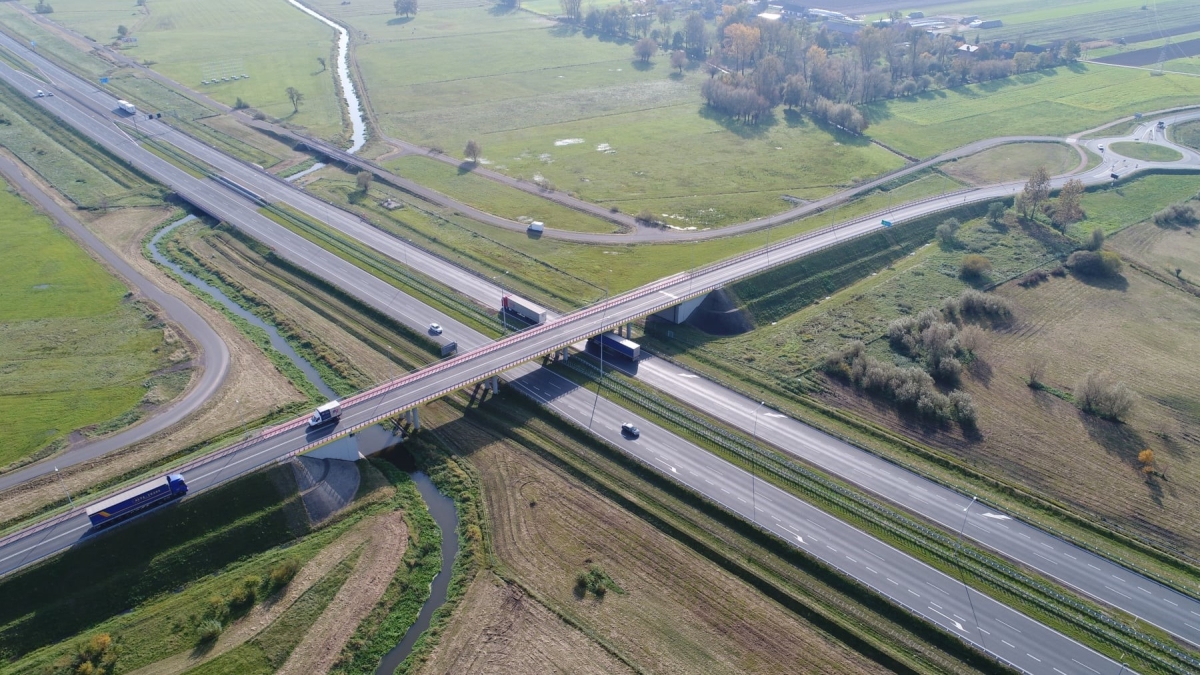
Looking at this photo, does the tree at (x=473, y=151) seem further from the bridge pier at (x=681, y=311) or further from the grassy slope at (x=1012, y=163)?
the grassy slope at (x=1012, y=163)

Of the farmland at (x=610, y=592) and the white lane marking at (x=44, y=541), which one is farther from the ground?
the white lane marking at (x=44, y=541)

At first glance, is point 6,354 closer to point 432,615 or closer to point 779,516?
point 432,615

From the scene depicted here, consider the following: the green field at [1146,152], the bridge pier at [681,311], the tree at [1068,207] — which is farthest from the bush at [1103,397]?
the green field at [1146,152]

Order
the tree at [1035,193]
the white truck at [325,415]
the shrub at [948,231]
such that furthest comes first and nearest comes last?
the tree at [1035,193], the shrub at [948,231], the white truck at [325,415]

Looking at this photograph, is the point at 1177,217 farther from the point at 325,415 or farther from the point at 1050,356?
the point at 325,415

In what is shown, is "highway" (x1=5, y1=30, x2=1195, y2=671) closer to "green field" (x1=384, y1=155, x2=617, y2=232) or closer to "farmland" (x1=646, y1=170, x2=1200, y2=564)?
"farmland" (x1=646, y1=170, x2=1200, y2=564)

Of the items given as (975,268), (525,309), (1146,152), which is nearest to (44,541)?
(525,309)
